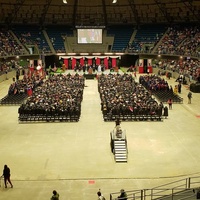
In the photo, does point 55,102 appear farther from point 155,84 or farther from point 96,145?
point 155,84

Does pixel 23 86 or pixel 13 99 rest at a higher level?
pixel 23 86

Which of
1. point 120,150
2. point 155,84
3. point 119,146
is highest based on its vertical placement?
point 155,84

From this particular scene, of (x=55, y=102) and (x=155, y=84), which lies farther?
(x=155, y=84)

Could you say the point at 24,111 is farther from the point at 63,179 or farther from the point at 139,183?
the point at 139,183

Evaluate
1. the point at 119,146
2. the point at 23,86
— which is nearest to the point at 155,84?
the point at 23,86

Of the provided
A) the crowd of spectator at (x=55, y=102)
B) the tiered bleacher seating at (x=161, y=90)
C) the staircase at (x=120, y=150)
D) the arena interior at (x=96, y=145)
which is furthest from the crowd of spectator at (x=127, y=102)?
the staircase at (x=120, y=150)

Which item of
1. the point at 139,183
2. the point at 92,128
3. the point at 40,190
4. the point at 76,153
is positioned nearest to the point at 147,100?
the point at 92,128

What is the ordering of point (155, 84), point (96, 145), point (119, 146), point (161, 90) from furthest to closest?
1. point (155, 84)
2. point (161, 90)
3. point (96, 145)
4. point (119, 146)

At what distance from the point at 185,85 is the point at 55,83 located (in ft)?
60.7

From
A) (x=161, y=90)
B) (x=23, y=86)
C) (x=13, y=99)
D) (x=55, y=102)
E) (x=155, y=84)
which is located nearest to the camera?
(x=55, y=102)

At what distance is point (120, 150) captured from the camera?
66.2ft

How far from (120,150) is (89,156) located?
2.02 m

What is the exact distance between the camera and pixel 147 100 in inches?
1196

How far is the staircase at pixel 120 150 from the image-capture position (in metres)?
19.7
